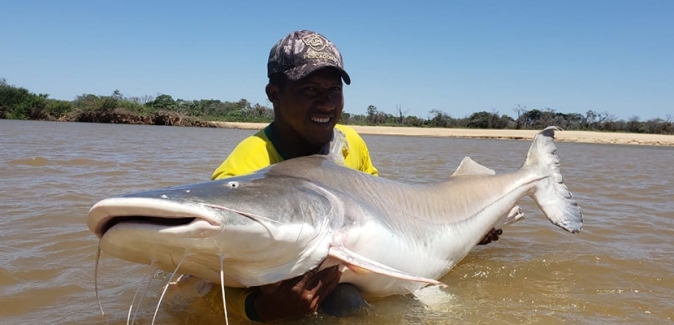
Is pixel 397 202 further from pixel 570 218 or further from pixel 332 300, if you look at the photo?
pixel 570 218

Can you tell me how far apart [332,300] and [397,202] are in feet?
2.14

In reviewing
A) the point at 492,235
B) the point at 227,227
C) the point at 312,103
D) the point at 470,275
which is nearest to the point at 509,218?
the point at 492,235

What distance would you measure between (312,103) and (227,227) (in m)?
1.42

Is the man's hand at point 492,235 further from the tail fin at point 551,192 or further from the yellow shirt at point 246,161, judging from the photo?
the yellow shirt at point 246,161

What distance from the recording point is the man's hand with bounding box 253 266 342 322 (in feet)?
6.90

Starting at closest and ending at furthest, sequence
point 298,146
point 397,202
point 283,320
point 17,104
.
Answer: point 283,320 → point 397,202 → point 298,146 → point 17,104

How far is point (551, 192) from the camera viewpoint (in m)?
3.93

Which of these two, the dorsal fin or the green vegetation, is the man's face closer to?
the dorsal fin

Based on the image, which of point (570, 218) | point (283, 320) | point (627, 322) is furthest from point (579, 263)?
point (283, 320)

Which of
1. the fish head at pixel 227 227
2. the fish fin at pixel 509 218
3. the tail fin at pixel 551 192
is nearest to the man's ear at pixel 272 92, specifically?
the fish head at pixel 227 227

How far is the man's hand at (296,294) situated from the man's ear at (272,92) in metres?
1.16

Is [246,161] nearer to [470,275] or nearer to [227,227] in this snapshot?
[227,227]

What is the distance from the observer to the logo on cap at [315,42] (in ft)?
9.17

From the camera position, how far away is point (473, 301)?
2904mm
